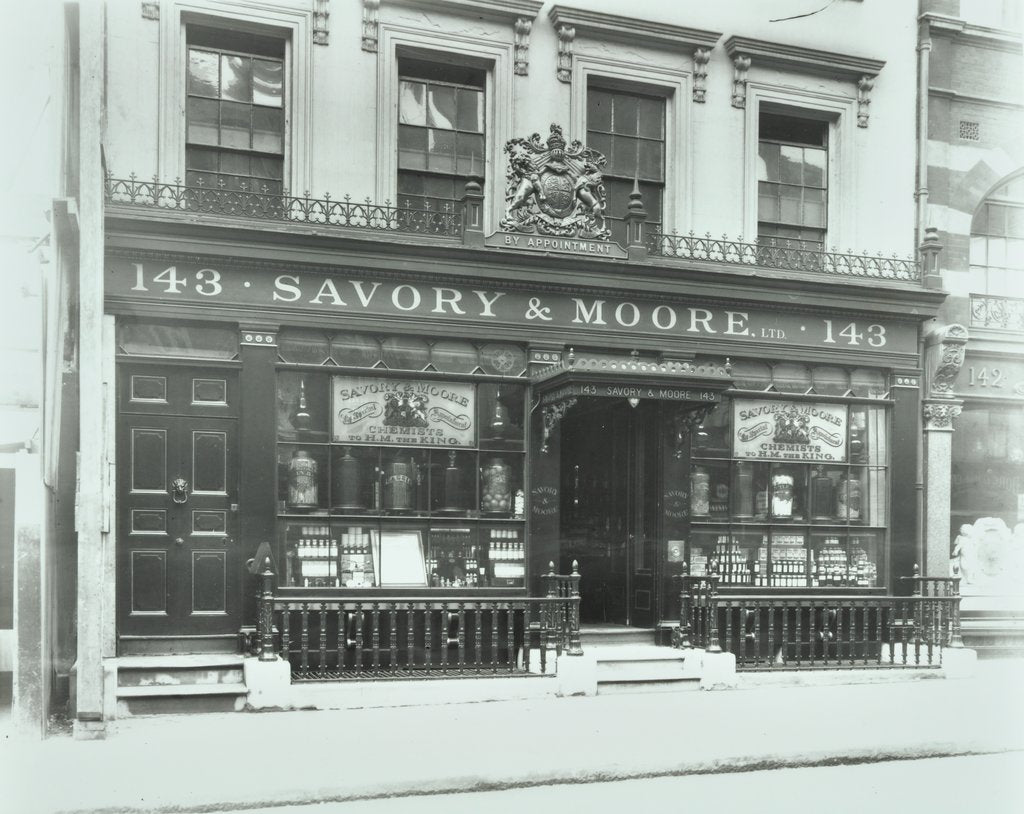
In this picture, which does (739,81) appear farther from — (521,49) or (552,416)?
(552,416)

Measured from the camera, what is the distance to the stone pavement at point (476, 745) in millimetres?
7555

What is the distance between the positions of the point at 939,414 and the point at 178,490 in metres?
8.99

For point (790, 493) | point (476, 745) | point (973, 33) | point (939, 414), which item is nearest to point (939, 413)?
point (939, 414)

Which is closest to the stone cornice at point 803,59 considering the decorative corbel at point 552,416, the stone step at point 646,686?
the decorative corbel at point 552,416

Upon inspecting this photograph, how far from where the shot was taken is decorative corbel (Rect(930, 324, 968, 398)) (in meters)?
13.8

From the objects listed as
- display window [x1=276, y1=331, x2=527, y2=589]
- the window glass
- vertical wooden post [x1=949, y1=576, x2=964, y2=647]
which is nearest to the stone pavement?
vertical wooden post [x1=949, y1=576, x2=964, y2=647]

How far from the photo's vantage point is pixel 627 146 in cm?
1340

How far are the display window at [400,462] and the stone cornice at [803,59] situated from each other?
4647 millimetres

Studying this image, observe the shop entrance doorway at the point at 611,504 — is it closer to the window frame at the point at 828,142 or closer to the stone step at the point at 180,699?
the window frame at the point at 828,142

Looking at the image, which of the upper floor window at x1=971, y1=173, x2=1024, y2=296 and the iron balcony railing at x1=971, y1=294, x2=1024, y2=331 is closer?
the iron balcony railing at x1=971, y1=294, x2=1024, y2=331

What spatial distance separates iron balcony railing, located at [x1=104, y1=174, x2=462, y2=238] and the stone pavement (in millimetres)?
4941

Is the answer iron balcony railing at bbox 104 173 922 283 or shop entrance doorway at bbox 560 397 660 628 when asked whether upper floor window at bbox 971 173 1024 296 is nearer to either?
iron balcony railing at bbox 104 173 922 283

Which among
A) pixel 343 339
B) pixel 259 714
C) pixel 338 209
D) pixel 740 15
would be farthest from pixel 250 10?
pixel 259 714

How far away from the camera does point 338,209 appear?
1208 centimetres
